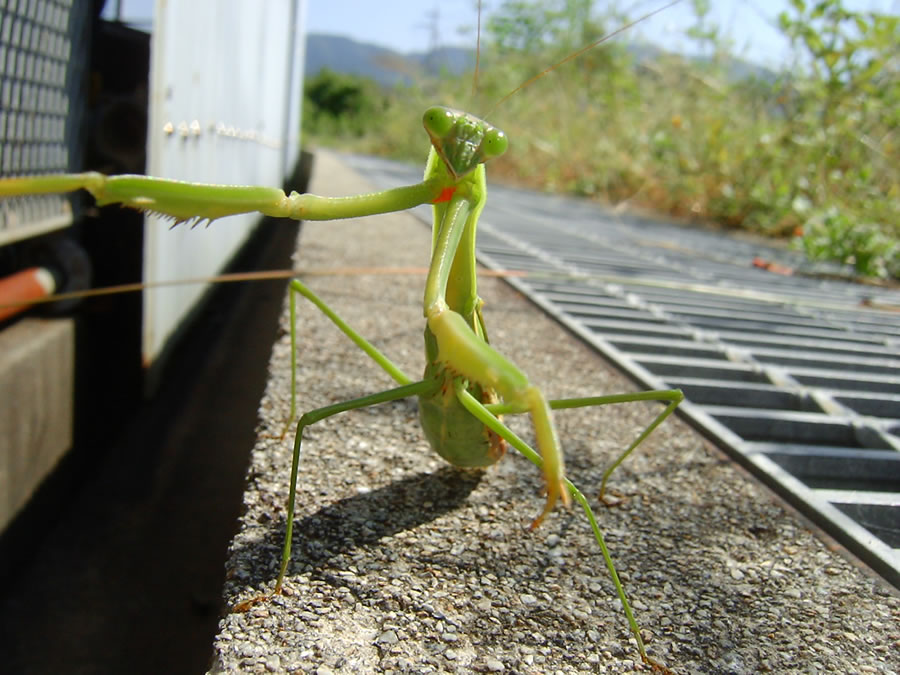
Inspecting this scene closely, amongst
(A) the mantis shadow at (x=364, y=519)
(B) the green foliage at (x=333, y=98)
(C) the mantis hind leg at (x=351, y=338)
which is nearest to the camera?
(A) the mantis shadow at (x=364, y=519)

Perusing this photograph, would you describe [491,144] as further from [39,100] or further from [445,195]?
[39,100]

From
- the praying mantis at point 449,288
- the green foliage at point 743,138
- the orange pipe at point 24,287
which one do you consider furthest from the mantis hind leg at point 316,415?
the green foliage at point 743,138

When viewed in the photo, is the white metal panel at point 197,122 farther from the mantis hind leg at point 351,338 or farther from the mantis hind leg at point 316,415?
the mantis hind leg at point 316,415

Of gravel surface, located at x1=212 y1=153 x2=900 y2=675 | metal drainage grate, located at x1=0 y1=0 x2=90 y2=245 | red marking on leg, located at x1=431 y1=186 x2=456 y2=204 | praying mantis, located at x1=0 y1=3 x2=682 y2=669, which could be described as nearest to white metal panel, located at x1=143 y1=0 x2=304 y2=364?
metal drainage grate, located at x1=0 y1=0 x2=90 y2=245

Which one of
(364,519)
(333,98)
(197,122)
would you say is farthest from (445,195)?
(333,98)

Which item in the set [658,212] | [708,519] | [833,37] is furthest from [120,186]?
[658,212]

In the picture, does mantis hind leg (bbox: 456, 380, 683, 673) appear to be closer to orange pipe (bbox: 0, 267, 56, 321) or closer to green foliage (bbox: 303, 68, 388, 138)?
orange pipe (bbox: 0, 267, 56, 321)
